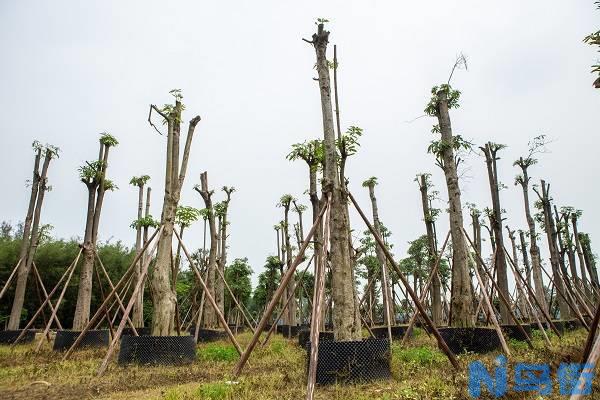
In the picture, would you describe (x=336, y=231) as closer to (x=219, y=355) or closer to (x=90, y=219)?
(x=219, y=355)

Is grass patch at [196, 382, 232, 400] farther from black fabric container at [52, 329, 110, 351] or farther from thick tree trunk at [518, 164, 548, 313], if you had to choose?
thick tree trunk at [518, 164, 548, 313]

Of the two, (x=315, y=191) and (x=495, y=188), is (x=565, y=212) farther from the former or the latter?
(x=315, y=191)

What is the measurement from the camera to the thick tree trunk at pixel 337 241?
618 cm

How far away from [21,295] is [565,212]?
27.2 meters

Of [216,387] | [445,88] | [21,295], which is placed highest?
[445,88]

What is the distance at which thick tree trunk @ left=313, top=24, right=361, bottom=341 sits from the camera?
6176 millimetres

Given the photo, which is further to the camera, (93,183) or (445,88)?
(93,183)

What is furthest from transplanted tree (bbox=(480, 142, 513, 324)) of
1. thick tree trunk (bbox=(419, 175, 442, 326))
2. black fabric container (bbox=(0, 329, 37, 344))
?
black fabric container (bbox=(0, 329, 37, 344))

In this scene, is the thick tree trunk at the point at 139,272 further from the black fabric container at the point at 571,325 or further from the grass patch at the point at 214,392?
the black fabric container at the point at 571,325

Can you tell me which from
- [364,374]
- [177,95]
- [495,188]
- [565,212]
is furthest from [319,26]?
[565,212]

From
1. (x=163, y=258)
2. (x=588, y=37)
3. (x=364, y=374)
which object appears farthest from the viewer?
(x=163, y=258)

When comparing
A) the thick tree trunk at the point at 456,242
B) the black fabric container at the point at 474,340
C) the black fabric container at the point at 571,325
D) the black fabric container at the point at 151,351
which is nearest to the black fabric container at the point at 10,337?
the black fabric container at the point at 151,351

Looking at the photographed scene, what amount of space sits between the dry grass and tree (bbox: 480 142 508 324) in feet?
10.7

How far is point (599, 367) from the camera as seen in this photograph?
4.99 m
